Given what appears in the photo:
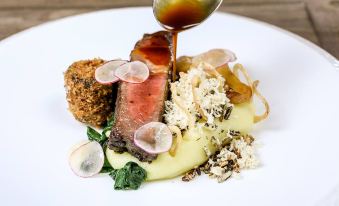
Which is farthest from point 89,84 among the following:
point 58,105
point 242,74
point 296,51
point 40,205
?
point 296,51

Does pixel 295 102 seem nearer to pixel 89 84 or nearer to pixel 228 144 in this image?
pixel 228 144

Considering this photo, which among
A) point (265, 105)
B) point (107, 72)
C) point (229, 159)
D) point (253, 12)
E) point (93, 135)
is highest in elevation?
point (107, 72)

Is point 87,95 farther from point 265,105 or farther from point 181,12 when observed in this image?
point 265,105

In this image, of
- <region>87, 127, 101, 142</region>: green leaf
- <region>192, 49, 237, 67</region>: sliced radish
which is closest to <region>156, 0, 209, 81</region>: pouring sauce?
<region>192, 49, 237, 67</region>: sliced radish

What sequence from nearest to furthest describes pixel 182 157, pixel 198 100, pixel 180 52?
pixel 182 157 → pixel 198 100 → pixel 180 52

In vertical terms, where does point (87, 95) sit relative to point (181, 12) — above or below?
below

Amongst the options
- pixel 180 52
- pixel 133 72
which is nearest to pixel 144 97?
pixel 133 72

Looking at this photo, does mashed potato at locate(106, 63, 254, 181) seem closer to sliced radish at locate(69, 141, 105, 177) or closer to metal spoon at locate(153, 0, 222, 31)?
sliced radish at locate(69, 141, 105, 177)
